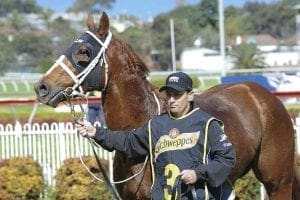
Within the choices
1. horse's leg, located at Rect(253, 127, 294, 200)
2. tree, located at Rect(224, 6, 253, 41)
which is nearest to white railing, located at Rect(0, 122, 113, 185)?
horse's leg, located at Rect(253, 127, 294, 200)

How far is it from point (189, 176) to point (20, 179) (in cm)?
529

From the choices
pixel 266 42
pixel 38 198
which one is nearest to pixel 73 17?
pixel 266 42

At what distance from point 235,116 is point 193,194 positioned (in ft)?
6.01

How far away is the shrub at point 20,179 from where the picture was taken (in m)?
9.27

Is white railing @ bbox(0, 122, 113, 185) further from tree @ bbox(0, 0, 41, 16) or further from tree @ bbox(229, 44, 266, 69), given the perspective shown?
tree @ bbox(0, 0, 41, 16)

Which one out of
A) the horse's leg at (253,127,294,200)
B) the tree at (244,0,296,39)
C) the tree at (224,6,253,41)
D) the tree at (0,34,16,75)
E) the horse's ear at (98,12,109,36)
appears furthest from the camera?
the tree at (244,0,296,39)

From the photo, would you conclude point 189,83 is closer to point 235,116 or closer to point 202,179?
point 202,179

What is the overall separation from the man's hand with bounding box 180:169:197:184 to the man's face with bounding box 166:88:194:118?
376mm

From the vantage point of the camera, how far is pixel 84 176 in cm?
923

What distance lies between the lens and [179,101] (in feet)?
14.8

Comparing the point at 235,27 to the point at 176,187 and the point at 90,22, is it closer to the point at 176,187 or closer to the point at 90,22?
the point at 90,22

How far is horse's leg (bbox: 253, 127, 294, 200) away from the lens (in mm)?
6473

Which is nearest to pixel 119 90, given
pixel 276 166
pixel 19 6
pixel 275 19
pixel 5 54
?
pixel 276 166

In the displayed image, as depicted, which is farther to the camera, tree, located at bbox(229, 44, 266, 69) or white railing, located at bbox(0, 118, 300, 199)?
tree, located at bbox(229, 44, 266, 69)
